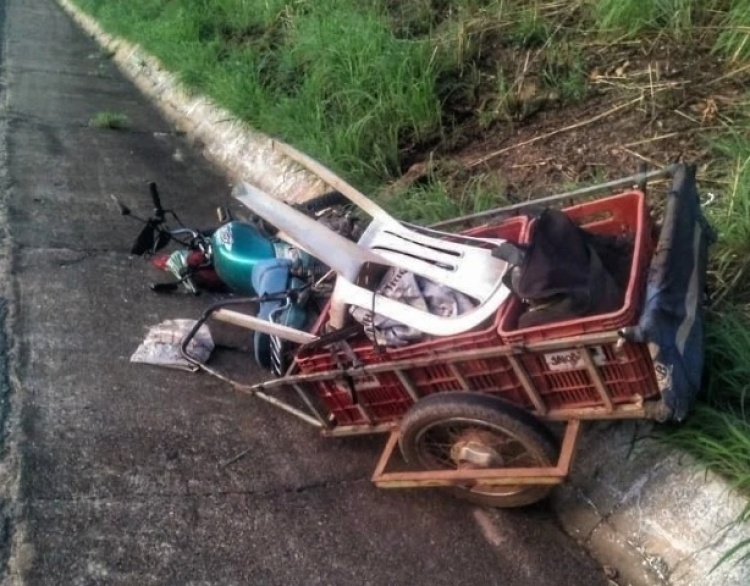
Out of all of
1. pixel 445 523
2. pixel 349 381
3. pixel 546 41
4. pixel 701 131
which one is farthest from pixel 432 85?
pixel 445 523

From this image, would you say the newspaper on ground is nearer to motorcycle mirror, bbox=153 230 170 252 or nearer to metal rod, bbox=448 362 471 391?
motorcycle mirror, bbox=153 230 170 252

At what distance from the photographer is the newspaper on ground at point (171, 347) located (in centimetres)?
469

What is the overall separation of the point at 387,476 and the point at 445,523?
0.35m

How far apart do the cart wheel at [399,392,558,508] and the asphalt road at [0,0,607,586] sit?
202mm

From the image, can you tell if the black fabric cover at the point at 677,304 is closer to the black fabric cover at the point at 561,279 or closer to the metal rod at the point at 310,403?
the black fabric cover at the point at 561,279

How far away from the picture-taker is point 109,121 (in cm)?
893

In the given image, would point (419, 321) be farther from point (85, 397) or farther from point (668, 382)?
point (85, 397)

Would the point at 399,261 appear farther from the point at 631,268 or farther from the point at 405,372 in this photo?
the point at 631,268

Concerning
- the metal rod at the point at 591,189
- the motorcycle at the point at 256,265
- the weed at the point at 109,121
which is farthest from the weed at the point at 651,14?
the weed at the point at 109,121

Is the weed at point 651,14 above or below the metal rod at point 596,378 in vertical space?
above

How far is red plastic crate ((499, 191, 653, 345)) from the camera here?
298 centimetres

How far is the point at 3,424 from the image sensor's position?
3.95 metres

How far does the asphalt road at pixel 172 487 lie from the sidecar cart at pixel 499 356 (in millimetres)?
204

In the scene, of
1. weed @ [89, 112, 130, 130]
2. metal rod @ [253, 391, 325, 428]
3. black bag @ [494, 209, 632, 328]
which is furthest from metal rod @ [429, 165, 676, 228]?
weed @ [89, 112, 130, 130]
